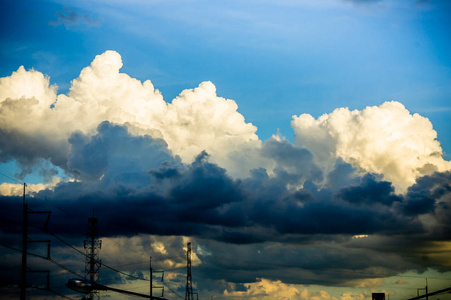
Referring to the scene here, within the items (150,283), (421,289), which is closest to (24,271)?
(150,283)

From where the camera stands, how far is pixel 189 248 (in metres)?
154

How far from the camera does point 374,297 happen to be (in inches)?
5866

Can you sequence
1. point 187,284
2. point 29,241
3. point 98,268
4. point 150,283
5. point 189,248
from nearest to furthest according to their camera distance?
point 29,241 < point 98,268 < point 150,283 < point 187,284 < point 189,248

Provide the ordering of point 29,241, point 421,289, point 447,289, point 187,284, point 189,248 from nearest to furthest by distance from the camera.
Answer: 1. point 29,241
2. point 447,289
3. point 187,284
4. point 189,248
5. point 421,289

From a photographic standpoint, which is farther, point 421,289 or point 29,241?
point 421,289

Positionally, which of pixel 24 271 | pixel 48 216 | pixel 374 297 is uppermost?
pixel 48 216

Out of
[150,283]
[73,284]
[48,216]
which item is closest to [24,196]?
[48,216]

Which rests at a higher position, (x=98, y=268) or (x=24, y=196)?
(x=24, y=196)

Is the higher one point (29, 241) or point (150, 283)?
point (29, 241)

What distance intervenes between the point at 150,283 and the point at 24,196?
200ft

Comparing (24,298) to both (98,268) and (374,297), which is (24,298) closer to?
Result: (98,268)

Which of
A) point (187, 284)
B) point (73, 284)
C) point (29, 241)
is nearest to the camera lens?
point (73, 284)

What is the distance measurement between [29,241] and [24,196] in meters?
6.11

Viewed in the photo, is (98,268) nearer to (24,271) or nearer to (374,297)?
(24,271)
